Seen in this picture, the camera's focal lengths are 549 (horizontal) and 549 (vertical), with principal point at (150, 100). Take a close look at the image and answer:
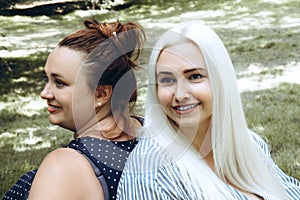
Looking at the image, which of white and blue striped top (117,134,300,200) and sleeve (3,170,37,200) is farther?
sleeve (3,170,37,200)

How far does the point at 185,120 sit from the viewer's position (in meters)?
1.81

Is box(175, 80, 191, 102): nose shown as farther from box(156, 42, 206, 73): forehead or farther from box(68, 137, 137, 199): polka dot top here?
box(68, 137, 137, 199): polka dot top

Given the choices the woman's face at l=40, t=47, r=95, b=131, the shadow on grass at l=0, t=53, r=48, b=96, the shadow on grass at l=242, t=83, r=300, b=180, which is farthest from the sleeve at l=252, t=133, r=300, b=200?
the shadow on grass at l=0, t=53, r=48, b=96

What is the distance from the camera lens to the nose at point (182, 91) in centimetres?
176

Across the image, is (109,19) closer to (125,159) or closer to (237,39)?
(237,39)

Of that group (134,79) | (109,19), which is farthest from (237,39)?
(134,79)

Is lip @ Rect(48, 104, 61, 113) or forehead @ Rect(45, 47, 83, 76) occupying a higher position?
forehead @ Rect(45, 47, 83, 76)

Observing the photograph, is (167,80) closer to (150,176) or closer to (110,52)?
(110,52)

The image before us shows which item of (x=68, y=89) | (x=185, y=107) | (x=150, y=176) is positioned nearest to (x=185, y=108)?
(x=185, y=107)

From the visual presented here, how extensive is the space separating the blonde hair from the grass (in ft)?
1.13

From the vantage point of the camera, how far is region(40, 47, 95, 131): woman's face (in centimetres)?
172

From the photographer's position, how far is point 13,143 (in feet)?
15.0

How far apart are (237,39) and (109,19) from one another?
4031mm

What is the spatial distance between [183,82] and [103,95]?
26cm
